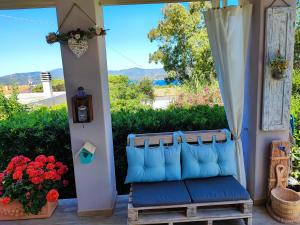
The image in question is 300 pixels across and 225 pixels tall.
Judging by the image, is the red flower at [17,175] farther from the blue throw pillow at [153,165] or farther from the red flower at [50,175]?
the blue throw pillow at [153,165]

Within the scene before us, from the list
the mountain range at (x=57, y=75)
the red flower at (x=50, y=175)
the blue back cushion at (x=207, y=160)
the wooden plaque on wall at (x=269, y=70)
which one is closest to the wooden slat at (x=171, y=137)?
the blue back cushion at (x=207, y=160)

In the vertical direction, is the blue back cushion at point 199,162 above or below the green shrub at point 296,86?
below

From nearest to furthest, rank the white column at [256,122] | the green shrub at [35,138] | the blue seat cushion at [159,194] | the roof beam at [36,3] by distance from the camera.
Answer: the blue seat cushion at [159,194] → the white column at [256,122] → the roof beam at [36,3] → the green shrub at [35,138]

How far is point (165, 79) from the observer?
3.62 m

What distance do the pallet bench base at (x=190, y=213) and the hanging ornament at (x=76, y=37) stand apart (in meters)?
1.46

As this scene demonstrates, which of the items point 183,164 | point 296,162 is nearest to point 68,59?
point 183,164

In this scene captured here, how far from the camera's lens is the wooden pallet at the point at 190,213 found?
208 centimetres

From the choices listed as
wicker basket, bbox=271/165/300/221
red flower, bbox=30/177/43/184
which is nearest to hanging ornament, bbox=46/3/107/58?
red flower, bbox=30/177/43/184

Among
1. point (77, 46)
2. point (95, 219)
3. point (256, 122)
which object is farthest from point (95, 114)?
point (256, 122)

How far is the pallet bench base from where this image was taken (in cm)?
208

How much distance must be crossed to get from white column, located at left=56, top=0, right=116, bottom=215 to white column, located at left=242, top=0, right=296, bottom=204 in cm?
151

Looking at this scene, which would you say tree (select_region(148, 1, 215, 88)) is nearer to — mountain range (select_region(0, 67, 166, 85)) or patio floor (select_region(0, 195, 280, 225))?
mountain range (select_region(0, 67, 166, 85))

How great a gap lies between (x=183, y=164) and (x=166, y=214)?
1.68 feet

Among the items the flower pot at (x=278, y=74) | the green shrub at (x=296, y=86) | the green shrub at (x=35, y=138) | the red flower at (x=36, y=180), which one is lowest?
the red flower at (x=36, y=180)
